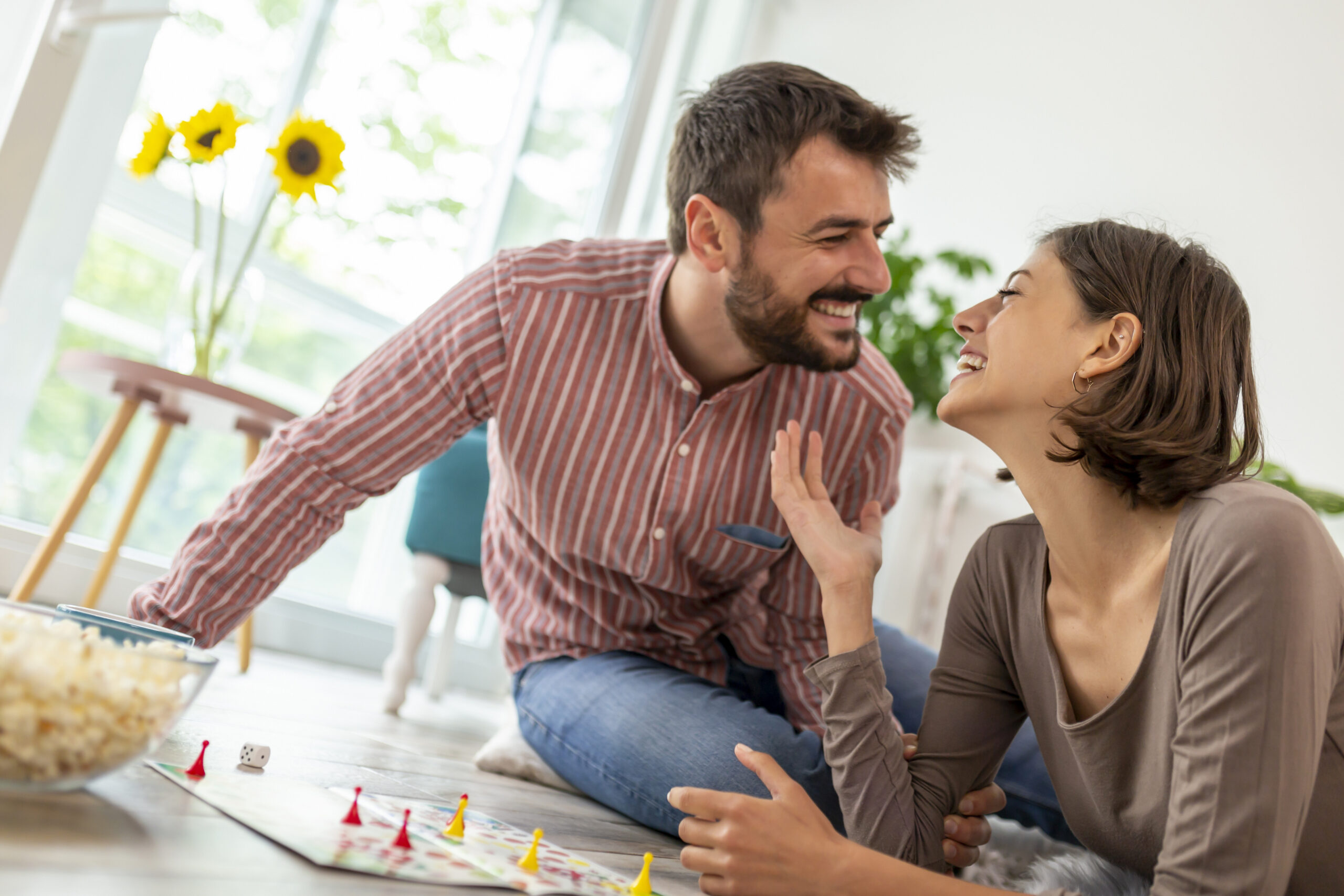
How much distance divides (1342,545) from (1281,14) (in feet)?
5.78

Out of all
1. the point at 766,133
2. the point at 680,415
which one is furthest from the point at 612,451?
the point at 766,133

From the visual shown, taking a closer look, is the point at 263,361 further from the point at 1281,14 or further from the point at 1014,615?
the point at 1281,14

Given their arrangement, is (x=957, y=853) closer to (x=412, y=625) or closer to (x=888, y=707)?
(x=888, y=707)

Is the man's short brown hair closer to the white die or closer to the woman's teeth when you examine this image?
the woman's teeth

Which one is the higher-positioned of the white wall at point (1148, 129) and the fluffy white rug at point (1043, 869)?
the white wall at point (1148, 129)

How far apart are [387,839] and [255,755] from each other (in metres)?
0.25

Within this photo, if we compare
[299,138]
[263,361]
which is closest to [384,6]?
[263,361]

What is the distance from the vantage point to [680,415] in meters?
1.57

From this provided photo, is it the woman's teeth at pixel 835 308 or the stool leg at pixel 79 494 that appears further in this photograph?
the stool leg at pixel 79 494

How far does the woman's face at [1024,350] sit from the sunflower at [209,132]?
147 cm

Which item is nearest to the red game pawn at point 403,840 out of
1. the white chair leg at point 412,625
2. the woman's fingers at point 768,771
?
the woman's fingers at point 768,771

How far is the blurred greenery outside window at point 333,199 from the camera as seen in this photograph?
250 cm

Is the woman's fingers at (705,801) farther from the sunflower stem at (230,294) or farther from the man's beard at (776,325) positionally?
the sunflower stem at (230,294)

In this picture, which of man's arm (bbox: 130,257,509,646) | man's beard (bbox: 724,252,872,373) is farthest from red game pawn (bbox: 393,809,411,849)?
man's beard (bbox: 724,252,872,373)
